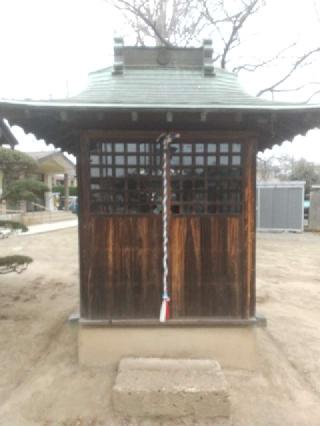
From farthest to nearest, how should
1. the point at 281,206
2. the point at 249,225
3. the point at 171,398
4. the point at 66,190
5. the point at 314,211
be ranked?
the point at 66,190
the point at 314,211
the point at 281,206
the point at 249,225
the point at 171,398

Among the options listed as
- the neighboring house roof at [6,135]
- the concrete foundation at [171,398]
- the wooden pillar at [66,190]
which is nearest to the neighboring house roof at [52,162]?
the wooden pillar at [66,190]

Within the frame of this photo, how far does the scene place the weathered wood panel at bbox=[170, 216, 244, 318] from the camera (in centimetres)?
334

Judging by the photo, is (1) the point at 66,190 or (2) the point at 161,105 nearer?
(2) the point at 161,105

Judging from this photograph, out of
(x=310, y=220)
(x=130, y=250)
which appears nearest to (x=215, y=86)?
(x=130, y=250)

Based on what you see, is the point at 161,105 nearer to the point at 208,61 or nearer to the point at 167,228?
the point at 167,228

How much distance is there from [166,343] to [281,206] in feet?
39.0

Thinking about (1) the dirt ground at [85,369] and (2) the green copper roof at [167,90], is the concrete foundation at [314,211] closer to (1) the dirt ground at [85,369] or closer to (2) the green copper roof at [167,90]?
(1) the dirt ground at [85,369]

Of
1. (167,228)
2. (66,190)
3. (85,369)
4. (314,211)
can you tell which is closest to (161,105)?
(167,228)

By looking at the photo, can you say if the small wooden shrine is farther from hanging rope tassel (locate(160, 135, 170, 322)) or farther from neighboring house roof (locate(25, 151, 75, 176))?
neighboring house roof (locate(25, 151, 75, 176))

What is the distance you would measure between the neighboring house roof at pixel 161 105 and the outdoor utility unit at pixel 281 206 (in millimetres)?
10438

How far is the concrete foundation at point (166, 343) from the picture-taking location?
3336 mm

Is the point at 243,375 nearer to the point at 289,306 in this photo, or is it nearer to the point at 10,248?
the point at 289,306

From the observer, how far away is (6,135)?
5441mm

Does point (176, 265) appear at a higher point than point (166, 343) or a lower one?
higher
